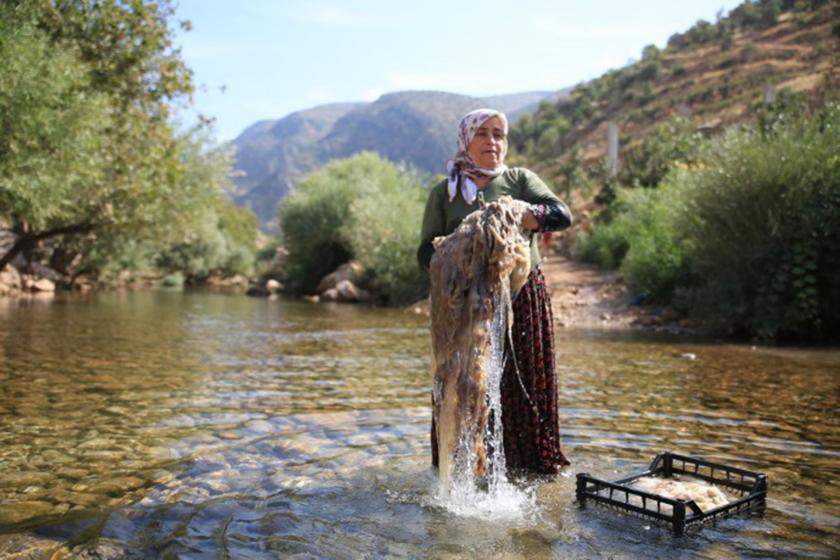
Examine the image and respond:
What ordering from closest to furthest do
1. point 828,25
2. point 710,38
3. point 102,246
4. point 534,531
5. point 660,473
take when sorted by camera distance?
1. point 534,531
2. point 660,473
3. point 102,246
4. point 828,25
5. point 710,38

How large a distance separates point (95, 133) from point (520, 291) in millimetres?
15697

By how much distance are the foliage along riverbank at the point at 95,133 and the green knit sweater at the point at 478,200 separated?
1244 cm

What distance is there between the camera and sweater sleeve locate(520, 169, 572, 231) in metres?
4.70

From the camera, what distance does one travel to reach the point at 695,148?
→ 3078cm

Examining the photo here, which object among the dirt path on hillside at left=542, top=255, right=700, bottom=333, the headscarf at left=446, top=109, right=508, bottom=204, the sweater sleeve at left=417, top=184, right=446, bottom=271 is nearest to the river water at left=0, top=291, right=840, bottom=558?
the sweater sleeve at left=417, top=184, right=446, bottom=271

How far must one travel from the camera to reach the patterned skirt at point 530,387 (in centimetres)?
494

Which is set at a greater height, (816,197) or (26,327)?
(816,197)

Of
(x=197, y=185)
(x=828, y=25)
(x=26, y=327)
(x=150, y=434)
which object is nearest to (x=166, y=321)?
(x=26, y=327)

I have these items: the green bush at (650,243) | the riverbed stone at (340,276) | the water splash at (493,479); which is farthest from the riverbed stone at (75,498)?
the riverbed stone at (340,276)

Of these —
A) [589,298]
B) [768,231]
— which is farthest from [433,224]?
[589,298]

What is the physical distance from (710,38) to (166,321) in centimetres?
6153

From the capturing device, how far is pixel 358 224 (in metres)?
33.5

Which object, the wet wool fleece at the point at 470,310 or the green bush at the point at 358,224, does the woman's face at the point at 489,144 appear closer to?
the wet wool fleece at the point at 470,310

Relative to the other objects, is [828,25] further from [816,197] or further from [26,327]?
[26,327]
